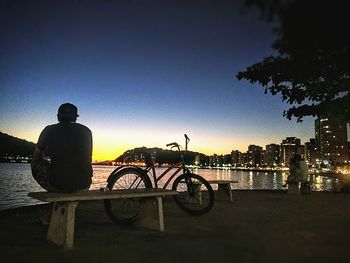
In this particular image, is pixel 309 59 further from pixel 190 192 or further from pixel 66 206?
pixel 66 206

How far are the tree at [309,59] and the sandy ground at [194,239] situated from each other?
251 centimetres

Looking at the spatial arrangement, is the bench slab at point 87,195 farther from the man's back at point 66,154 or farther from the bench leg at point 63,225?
the man's back at point 66,154

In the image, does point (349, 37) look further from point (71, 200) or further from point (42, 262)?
point (42, 262)

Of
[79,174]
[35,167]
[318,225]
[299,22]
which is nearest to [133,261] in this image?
[79,174]

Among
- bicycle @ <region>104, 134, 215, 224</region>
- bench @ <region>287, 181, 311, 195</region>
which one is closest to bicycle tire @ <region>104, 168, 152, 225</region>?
bicycle @ <region>104, 134, 215, 224</region>

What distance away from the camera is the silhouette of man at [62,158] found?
5.28m

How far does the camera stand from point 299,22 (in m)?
3.27

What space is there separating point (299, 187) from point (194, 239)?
931cm

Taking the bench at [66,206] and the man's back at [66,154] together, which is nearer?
the bench at [66,206]

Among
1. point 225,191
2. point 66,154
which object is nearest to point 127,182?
point 66,154

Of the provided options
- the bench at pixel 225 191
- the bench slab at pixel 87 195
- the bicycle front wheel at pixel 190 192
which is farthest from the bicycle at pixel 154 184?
the bench at pixel 225 191

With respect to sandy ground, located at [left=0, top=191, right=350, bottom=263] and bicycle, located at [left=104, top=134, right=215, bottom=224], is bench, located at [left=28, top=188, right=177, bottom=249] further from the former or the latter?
bicycle, located at [left=104, top=134, right=215, bottom=224]

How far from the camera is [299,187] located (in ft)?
44.3

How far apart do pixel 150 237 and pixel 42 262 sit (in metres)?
1.77
